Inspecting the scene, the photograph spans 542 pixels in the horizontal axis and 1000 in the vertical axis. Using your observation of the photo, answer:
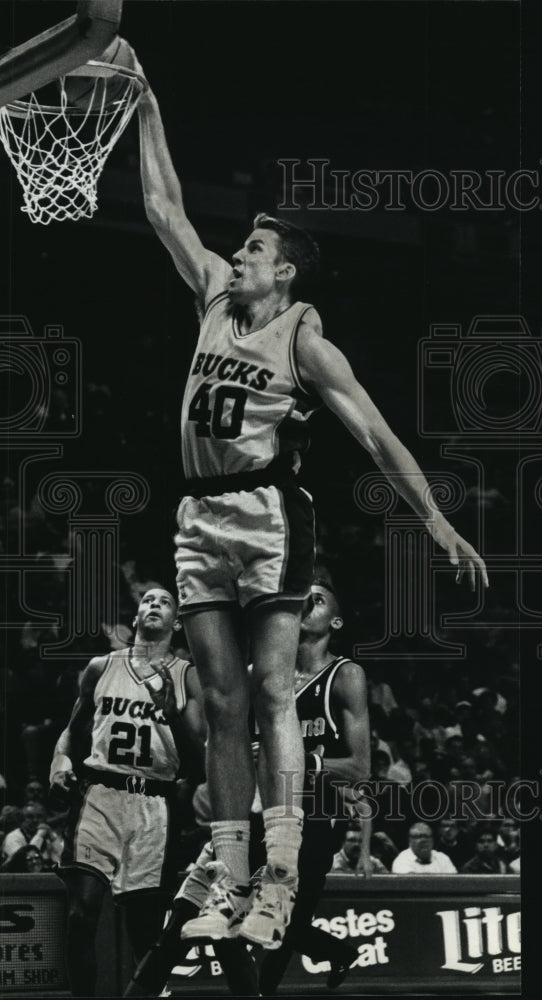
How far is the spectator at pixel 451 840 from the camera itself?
338 inches

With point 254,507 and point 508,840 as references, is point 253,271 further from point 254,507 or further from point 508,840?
point 508,840

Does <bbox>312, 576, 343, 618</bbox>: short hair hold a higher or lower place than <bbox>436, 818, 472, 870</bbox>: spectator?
higher

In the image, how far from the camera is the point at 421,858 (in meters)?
8.59

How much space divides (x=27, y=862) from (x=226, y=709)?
4.25 ft

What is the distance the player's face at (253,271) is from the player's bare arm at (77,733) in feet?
6.68

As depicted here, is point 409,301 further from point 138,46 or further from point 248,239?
point 138,46

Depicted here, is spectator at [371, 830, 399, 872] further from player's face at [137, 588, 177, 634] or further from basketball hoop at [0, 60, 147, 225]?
basketball hoop at [0, 60, 147, 225]

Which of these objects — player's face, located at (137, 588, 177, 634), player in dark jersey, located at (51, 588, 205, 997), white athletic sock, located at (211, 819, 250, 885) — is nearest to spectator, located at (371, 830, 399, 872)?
white athletic sock, located at (211, 819, 250, 885)

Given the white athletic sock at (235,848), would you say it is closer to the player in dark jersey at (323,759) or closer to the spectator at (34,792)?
the player in dark jersey at (323,759)

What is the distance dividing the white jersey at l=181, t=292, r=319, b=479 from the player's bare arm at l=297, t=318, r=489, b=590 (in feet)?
0.26

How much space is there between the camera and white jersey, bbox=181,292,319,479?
855 centimetres

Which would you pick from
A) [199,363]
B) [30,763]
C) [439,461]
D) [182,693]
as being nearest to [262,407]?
[199,363]

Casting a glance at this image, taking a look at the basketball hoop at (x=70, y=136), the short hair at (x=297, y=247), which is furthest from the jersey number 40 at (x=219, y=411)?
the basketball hoop at (x=70, y=136)

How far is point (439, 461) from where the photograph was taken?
8.77 metres
